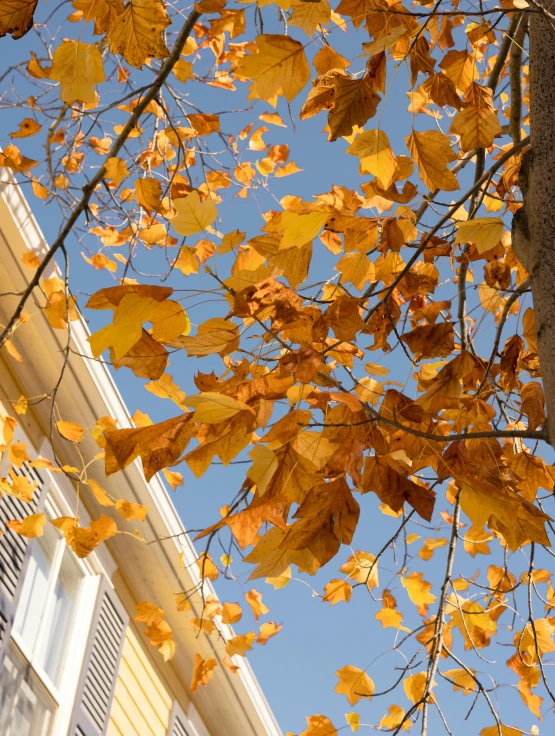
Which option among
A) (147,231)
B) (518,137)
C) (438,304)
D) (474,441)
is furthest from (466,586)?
(147,231)

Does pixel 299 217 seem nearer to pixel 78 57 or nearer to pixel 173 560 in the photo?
pixel 78 57

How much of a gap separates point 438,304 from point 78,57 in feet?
3.49

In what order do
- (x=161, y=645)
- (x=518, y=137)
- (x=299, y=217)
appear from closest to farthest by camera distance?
(x=299, y=217) → (x=518, y=137) → (x=161, y=645)

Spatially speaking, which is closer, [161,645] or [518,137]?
[518,137]

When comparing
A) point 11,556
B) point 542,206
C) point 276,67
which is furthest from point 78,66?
point 11,556

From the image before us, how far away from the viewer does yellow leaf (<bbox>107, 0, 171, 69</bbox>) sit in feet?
4.63

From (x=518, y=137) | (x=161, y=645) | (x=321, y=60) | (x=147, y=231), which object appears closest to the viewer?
(x=518, y=137)

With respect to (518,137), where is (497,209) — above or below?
above

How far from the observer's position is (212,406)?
3.44 ft

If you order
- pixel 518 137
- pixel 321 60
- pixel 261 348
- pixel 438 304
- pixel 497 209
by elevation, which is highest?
pixel 497 209

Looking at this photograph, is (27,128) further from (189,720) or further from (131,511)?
(189,720)

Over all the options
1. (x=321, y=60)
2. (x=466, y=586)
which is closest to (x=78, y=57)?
(x=321, y=60)

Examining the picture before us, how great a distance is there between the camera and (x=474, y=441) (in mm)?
1509

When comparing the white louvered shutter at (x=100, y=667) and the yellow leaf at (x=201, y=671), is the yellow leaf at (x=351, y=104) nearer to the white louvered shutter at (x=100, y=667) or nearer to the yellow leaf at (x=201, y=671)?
the yellow leaf at (x=201, y=671)
